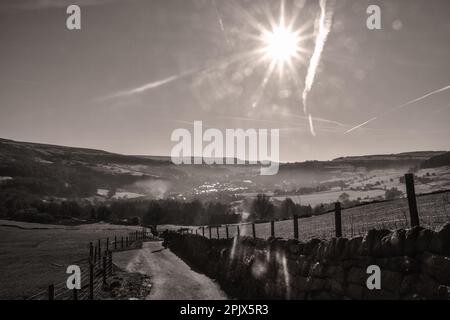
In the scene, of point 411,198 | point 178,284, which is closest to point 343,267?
point 411,198

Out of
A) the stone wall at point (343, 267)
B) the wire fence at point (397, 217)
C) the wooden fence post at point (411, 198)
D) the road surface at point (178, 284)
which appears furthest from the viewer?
the road surface at point (178, 284)

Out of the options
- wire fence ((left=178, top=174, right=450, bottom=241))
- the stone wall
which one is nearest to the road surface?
the stone wall

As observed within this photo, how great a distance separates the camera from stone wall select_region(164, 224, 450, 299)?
290 inches

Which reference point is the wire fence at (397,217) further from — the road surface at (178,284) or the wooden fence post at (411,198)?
the road surface at (178,284)

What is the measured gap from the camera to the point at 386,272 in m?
8.48

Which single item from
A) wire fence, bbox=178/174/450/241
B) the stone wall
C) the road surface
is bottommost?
the road surface

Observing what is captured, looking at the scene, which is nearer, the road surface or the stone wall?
the stone wall

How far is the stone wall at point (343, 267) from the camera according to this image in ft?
24.2

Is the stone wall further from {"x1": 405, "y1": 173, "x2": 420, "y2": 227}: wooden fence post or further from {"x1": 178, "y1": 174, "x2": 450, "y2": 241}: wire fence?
{"x1": 178, "y1": 174, "x2": 450, "y2": 241}: wire fence

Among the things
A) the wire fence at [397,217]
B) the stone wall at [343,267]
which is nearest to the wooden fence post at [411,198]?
the wire fence at [397,217]

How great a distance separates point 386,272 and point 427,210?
6581 mm

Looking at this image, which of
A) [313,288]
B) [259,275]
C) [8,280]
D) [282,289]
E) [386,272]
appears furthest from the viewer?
[8,280]
